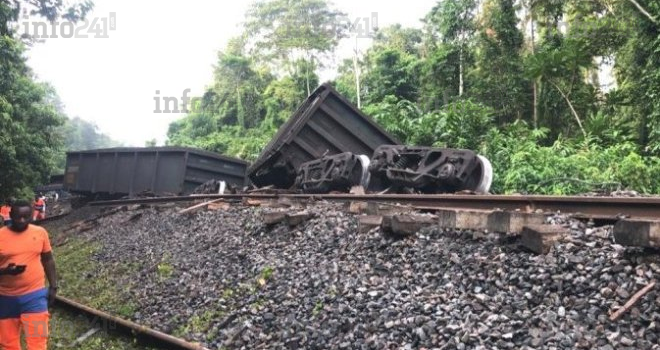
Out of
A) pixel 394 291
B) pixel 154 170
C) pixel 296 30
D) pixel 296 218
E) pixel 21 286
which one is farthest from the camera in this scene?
pixel 296 30

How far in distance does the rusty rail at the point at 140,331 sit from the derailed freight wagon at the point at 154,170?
831 centimetres

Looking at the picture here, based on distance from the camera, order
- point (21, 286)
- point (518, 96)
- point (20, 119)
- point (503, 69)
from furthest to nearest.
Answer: point (503, 69) < point (518, 96) < point (20, 119) < point (21, 286)

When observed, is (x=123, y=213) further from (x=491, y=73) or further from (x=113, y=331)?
(x=491, y=73)

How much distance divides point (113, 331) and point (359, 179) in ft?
16.5

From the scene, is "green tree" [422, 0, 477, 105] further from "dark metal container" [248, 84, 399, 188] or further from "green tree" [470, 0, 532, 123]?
"dark metal container" [248, 84, 399, 188]

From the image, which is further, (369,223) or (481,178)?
(481,178)

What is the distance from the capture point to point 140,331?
4.60 metres

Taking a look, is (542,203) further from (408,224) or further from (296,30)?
(296,30)

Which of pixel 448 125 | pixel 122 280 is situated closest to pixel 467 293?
pixel 122 280

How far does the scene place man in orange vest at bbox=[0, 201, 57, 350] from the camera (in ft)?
13.0

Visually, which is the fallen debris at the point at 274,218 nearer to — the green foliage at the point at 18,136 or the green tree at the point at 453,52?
the green foliage at the point at 18,136

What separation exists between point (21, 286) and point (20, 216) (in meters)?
0.53

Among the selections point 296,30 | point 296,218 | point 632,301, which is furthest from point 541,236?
point 296,30

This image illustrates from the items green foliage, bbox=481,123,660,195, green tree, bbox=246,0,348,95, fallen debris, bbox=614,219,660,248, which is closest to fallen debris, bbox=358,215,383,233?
fallen debris, bbox=614,219,660,248
